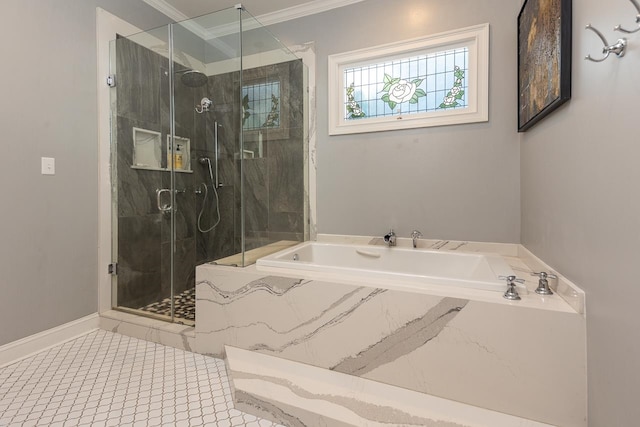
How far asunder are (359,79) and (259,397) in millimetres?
2377

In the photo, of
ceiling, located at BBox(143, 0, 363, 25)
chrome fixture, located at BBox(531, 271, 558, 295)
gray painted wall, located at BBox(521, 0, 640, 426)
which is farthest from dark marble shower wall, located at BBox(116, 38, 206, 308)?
gray painted wall, located at BBox(521, 0, 640, 426)

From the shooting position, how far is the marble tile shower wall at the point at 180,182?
2.40 meters

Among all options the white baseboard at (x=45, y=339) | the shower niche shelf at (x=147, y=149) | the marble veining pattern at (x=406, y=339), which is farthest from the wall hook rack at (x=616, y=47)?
the white baseboard at (x=45, y=339)

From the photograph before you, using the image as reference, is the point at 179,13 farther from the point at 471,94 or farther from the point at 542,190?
the point at 542,190

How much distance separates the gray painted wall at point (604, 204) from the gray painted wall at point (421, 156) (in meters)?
0.78

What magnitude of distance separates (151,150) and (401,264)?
2.25 metres

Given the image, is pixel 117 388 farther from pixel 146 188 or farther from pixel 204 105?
pixel 204 105

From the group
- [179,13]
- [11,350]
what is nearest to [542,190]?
[11,350]

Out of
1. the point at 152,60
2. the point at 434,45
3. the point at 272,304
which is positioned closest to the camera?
the point at 272,304

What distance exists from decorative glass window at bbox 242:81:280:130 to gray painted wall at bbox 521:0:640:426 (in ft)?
6.05

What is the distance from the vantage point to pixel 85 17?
2176mm

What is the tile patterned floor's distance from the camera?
7.46ft

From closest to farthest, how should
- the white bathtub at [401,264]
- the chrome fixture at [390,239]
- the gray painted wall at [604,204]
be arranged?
the gray painted wall at [604,204] < the white bathtub at [401,264] < the chrome fixture at [390,239]

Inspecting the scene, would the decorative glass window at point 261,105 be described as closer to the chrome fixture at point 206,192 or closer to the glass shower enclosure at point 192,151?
the glass shower enclosure at point 192,151
